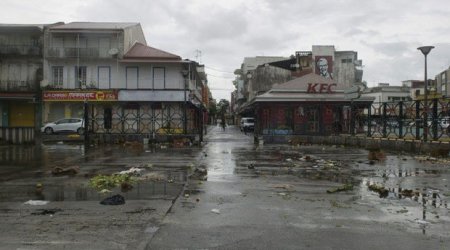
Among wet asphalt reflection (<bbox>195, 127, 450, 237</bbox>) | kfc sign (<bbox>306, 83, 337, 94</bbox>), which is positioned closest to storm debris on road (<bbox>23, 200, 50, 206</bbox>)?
wet asphalt reflection (<bbox>195, 127, 450, 237</bbox>)

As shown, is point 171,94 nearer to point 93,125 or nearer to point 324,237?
point 93,125

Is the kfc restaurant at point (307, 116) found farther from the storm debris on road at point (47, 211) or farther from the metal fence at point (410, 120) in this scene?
the storm debris on road at point (47, 211)

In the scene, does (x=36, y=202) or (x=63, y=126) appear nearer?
(x=36, y=202)

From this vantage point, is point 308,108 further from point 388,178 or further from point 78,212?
point 78,212

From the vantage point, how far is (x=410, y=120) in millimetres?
23750

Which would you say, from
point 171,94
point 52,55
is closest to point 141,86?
point 171,94

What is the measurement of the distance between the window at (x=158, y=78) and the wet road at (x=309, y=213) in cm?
3353

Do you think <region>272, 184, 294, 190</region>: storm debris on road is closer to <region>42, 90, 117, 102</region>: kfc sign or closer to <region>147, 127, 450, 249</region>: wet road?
<region>147, 127, 450, 249</region>: wet road

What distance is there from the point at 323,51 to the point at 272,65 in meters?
11.5

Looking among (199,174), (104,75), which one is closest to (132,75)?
(104,75)

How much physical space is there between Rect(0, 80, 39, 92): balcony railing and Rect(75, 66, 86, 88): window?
11.8ft

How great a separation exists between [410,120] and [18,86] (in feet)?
117

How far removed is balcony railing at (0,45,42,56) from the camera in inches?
1833

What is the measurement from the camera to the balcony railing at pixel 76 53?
46.3 meters
